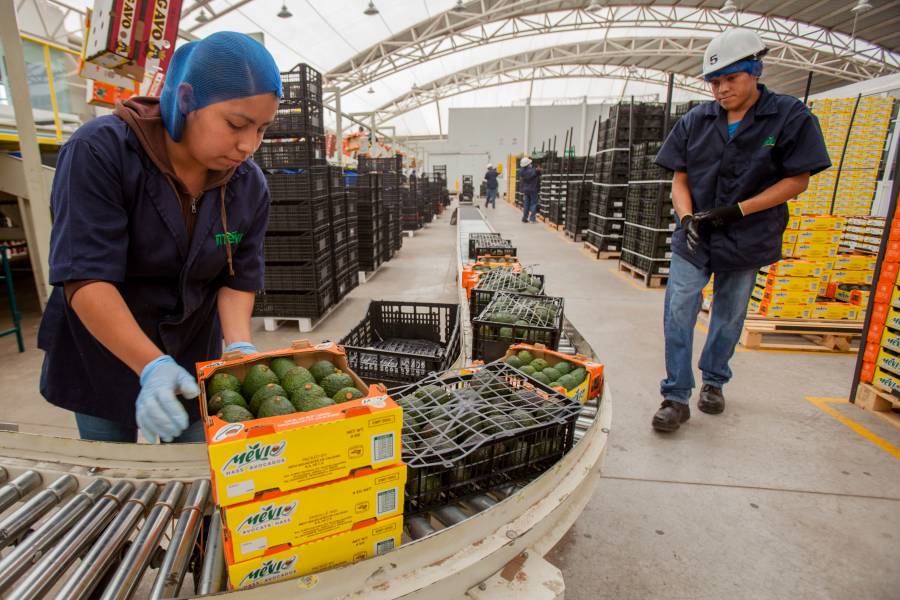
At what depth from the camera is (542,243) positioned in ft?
35.6

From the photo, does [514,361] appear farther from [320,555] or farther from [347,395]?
[320,555]

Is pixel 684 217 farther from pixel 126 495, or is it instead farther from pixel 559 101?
pixel 559 101

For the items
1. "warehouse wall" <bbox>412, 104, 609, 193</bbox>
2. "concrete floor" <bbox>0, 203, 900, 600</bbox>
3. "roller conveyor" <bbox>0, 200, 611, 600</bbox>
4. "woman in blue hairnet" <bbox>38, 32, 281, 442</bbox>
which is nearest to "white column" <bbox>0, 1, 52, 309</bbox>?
"concrete floor" <bbox>0, 203, 900, 600</bbox>

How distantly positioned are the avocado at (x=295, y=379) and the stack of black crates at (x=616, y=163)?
7248mm

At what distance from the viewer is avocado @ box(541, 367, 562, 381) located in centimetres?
206

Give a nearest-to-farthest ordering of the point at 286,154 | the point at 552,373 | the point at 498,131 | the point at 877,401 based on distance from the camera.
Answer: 1. the point at 552,373
2. the point at 877,401
3. the point at 286,154
4. the point at 498,131

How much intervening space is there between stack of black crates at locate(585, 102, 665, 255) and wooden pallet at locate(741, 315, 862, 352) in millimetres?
3379


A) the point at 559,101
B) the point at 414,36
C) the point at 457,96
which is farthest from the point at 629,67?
the point at 414,36

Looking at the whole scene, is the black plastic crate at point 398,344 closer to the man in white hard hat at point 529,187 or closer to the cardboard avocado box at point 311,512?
the cardboard avocado box at point 311,512

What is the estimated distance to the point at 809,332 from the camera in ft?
14.3

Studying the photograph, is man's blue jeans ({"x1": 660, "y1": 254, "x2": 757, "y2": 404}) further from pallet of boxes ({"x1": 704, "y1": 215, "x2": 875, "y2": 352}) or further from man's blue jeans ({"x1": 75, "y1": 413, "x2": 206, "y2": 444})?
man's blue jeans ({"x1": 75, "y1": 413, "x2": 206, "y2": 444})

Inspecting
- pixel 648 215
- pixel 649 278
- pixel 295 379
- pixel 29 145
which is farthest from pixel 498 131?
pixel 295 379

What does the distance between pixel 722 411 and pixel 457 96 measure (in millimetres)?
34379

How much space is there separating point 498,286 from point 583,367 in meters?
1.40
